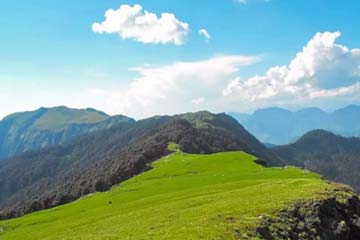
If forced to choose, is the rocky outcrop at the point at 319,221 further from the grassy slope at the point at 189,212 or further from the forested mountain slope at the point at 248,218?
the grassy slope at the point at 189,212

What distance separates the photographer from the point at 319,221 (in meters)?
41.6

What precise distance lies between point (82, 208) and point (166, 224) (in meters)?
44.4

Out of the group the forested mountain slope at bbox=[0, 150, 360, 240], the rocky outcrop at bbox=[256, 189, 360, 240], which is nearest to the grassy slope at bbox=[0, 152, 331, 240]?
the forested mountain slope at bbox=[0, 150, 360, 240]

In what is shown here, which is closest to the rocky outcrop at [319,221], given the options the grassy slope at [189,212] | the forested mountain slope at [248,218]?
the forested mountain slope at [248,218]

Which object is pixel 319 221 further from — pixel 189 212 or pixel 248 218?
pixel 189 212

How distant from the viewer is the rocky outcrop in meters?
37.0

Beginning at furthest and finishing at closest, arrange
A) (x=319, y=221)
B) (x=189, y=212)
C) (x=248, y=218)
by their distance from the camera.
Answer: (x=189, y=212) < (x=319, y=221) < (x=248, y=218)

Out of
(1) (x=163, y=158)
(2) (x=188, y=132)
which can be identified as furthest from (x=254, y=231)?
(2) (x=188, y=132)

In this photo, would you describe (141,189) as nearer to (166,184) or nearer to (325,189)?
(166,184)

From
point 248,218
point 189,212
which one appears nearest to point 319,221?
point 248,218

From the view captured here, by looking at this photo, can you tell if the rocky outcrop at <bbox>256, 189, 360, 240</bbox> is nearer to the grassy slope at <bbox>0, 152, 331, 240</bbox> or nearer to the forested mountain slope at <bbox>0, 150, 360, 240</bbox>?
the forested mountain slope at <bbox>0, 150, 360, 240</bbox>

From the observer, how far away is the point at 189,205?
4753 cm

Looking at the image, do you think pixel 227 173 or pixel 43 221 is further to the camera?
pixel 227 173

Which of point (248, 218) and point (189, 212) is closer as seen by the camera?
point (248, 218)
